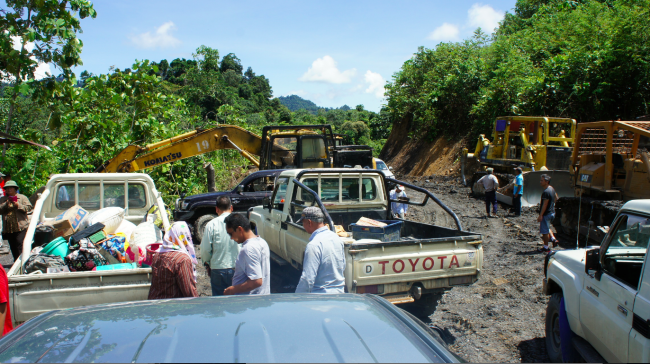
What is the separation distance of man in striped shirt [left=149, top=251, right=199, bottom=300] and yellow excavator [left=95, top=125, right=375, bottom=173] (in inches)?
288

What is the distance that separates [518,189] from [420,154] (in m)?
16.9

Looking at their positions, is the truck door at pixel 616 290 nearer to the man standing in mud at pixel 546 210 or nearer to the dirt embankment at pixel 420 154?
the man standing in mud at pixel 546 210

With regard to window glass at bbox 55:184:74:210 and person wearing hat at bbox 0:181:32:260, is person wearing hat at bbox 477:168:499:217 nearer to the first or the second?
window glass at bbox 55:184:74:210

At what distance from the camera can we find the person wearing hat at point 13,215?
745 cm

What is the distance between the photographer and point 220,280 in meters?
4.71

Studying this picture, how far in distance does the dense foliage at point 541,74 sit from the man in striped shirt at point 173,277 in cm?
1921

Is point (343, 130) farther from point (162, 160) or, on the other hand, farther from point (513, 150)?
point (162, 160)

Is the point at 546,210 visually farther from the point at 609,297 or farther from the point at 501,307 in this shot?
the point at 609,297

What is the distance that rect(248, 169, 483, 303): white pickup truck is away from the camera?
4.85 m

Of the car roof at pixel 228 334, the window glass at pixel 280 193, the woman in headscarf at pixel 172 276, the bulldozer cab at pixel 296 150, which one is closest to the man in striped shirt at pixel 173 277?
the woman in headscarf at pixel 172 276

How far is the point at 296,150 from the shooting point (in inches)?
486

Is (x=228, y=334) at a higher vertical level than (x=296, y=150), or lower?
lower

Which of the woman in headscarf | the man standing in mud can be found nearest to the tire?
the woman in headscarf

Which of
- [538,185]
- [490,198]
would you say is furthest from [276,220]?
[538,185]
